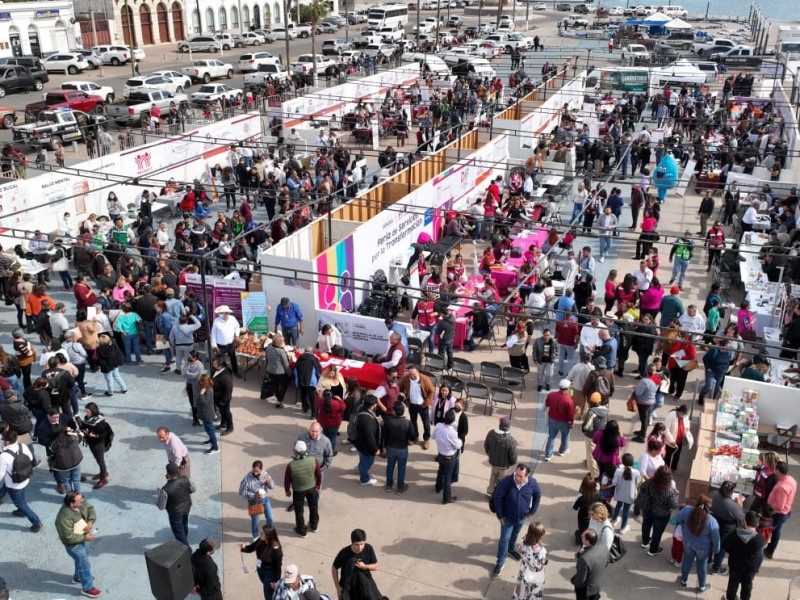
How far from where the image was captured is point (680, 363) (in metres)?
11.8

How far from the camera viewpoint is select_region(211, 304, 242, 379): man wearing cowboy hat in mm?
12289

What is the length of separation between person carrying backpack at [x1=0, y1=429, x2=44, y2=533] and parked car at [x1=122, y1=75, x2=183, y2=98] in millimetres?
28361

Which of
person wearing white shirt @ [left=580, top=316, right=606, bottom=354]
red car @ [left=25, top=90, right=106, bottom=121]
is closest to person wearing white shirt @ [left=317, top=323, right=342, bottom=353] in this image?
person wearing white shirt @ [left=580, top=316, right=606, bottom=354]

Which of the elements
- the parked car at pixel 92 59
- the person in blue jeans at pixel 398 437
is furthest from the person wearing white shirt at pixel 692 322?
the parked car at pixel 92 59

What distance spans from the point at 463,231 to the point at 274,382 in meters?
8.18

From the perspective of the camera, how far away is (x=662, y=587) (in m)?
8.30

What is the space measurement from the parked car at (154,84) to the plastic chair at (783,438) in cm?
3063

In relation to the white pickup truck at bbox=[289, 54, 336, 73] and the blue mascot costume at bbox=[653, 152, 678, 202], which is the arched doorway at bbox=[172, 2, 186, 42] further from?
the blue mascot costume at bbox=[653, 152, 678, 202]

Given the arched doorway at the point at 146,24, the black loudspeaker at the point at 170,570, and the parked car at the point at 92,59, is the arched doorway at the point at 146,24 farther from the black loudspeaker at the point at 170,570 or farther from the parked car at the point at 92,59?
the black loudspeaker at the point at 170,570

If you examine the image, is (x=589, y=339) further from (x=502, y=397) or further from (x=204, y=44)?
(x=204, y=44)

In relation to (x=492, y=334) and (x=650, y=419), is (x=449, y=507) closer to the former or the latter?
(x=650, y=419)

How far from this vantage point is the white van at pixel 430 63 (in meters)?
38.9

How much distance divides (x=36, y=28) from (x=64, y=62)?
646cm

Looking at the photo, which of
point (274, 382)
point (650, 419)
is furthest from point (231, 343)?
point (650, 419)
